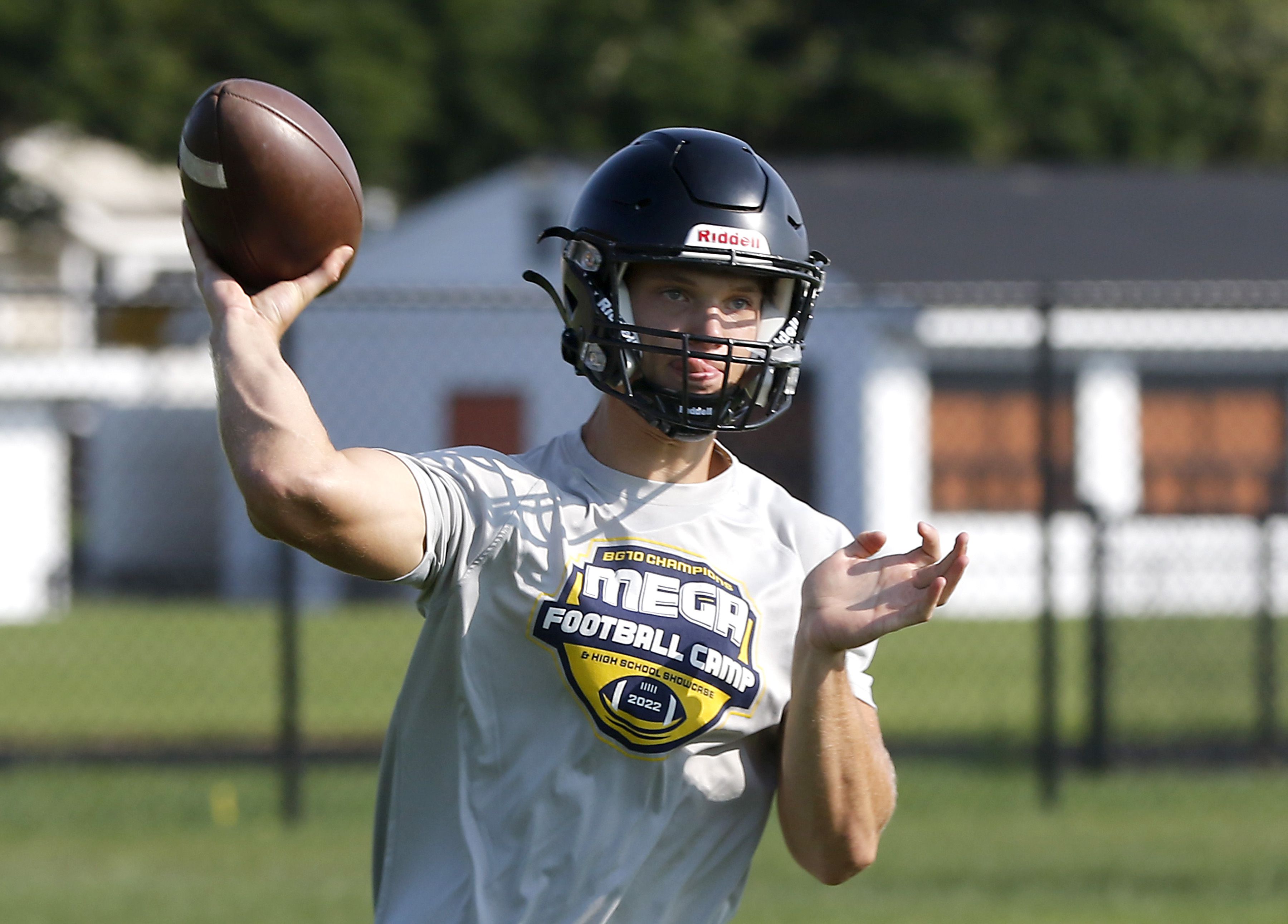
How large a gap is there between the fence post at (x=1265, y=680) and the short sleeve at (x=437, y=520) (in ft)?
23.2

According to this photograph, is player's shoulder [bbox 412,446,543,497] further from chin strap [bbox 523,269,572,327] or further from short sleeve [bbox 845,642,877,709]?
short sleeve [bbox 845,642,877,709]

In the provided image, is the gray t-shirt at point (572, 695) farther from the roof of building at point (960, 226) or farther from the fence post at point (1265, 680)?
the roof of building at point (960, 226)

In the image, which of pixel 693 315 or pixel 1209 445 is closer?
pixel 693 315

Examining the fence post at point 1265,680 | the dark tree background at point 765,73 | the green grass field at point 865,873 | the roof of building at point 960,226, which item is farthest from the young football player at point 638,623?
the dark tree background at point 765,73

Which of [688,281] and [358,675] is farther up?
[688,281]

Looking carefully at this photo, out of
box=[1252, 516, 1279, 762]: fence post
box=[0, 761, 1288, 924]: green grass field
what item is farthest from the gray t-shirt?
box=[1252, 516, 1279, 762]: fence post

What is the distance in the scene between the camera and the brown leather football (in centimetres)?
251

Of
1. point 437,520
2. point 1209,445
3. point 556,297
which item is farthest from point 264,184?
point 1209,445

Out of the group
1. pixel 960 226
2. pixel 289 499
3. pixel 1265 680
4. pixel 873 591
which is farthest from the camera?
pixel 960 226

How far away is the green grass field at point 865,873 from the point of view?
6.29m

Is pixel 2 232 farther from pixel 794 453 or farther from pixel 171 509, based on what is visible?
pixel 794 453

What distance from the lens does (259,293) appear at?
8.09 feet

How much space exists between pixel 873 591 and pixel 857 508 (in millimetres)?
13970

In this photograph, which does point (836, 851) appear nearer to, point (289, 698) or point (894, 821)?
point (894, 821)
